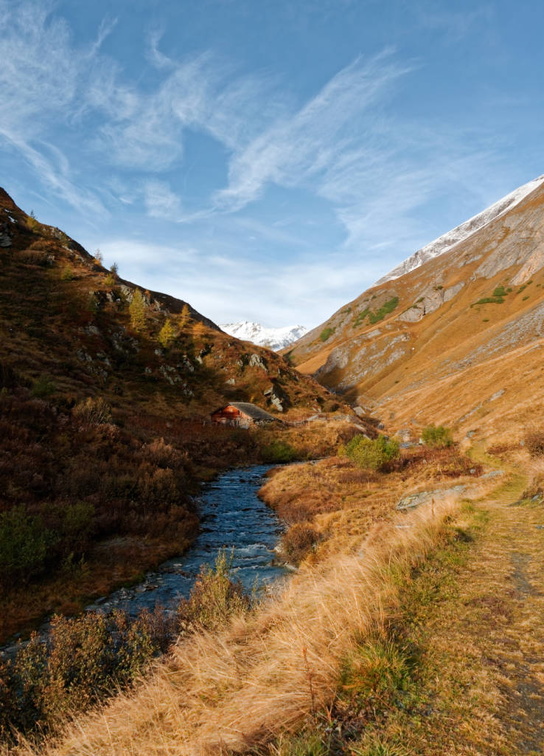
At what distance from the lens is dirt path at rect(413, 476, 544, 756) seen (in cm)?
276

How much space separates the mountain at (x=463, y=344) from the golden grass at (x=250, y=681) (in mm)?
25164

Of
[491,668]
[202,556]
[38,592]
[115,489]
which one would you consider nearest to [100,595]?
[38,592]

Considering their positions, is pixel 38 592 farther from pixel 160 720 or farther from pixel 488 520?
pixel 488 520

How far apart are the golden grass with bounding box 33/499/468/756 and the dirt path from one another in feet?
2.55

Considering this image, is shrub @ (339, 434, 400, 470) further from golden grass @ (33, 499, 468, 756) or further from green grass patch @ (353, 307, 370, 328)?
green grass patch @ (353, 307, 370, 328)

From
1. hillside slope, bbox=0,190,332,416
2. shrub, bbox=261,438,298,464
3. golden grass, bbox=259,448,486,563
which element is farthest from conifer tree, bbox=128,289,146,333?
golden grass, bbox=259,448,486,563

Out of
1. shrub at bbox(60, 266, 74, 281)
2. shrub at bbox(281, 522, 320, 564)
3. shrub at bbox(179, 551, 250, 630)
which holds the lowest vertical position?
shrub at bbox(281, 522, 320, 564)

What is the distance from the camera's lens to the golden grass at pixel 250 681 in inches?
130

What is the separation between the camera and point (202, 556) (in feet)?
46.1

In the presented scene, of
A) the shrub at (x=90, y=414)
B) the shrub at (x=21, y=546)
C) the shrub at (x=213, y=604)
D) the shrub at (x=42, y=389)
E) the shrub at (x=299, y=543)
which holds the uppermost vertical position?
the shrub at (x=42, y=389)

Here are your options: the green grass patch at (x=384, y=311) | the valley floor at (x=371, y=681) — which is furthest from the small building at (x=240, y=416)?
the green grass patch at (x=384, y=311)

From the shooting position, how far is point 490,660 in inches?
148

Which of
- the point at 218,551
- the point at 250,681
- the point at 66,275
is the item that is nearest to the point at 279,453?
the point at 218,551

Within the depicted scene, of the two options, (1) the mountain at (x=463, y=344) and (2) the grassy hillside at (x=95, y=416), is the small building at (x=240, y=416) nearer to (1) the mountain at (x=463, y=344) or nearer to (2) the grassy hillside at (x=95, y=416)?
(2) the grassy hillside at (x=95, y=416)
